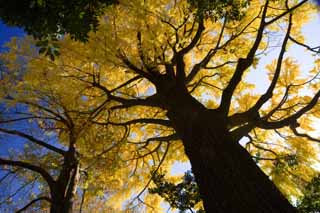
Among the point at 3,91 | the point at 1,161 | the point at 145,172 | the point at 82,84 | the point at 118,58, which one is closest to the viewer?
the point at 118,58

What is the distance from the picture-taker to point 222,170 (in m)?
2.75

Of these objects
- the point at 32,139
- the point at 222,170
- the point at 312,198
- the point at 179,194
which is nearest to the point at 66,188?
the point at 32,139

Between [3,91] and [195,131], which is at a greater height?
[3,91]

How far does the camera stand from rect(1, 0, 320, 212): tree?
8.98 ft

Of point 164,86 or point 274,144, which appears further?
point 274,144

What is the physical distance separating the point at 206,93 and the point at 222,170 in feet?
16.7

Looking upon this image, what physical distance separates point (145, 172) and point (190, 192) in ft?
7.06

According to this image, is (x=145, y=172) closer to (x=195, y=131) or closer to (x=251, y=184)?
(x=195, y=131)

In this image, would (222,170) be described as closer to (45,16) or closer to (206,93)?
(45,16)

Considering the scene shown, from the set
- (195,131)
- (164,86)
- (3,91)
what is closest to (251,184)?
(195,131)

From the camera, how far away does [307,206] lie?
5.35 m

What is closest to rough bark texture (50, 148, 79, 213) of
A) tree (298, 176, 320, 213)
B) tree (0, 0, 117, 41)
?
tree (0, 0, 117, 41)

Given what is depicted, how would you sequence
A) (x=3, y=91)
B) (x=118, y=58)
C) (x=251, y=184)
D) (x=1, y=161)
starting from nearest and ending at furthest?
(x=251, y=184)
(x=118, y=58)
(x=1, y=161)
(x=3, y=91)

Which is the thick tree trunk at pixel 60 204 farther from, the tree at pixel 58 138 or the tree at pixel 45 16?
the tree at pixel 45 16
